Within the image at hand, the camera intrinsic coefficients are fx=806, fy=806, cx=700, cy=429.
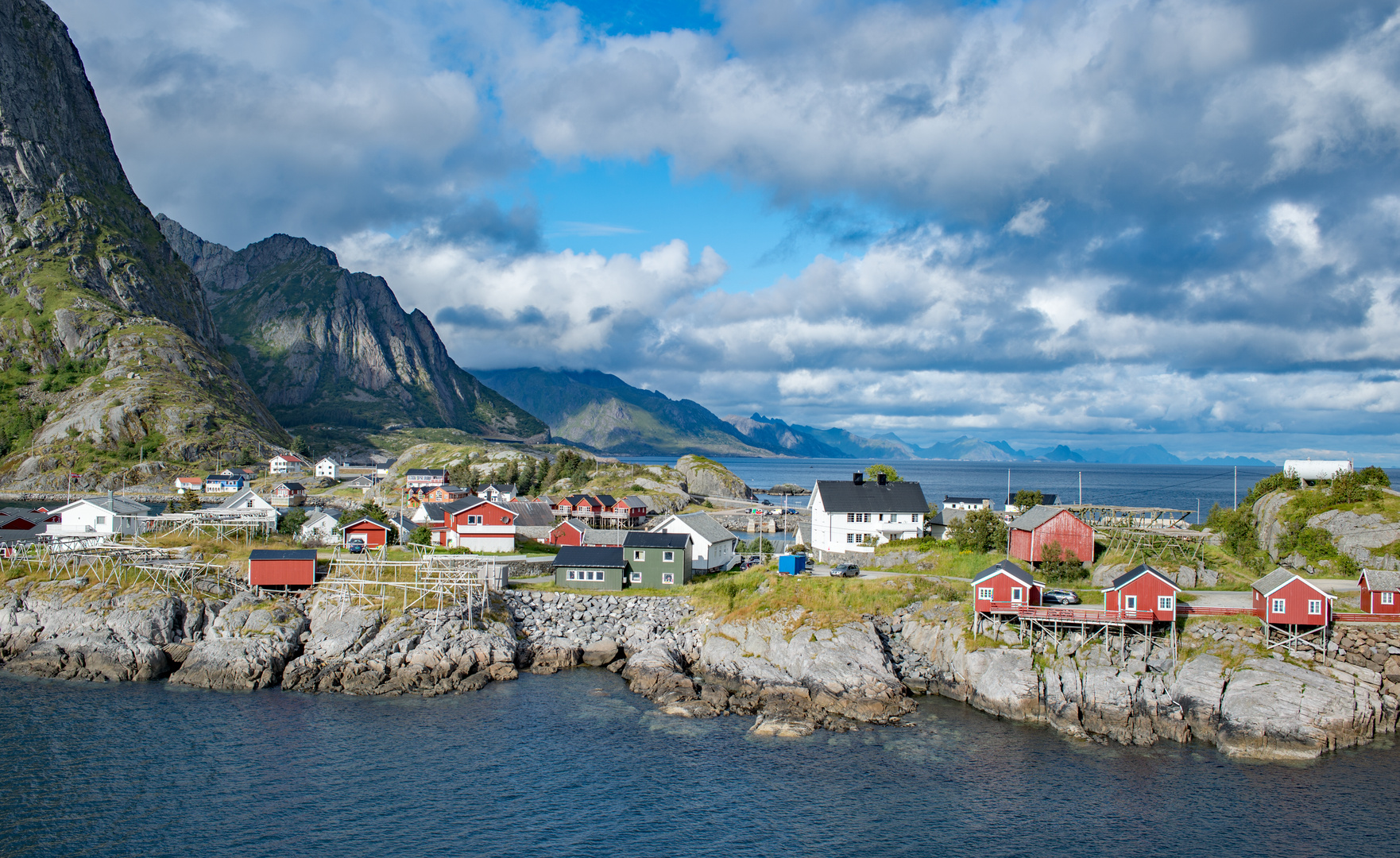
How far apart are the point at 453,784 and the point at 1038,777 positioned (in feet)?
85.1

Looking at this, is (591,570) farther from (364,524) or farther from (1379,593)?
(1379,593)

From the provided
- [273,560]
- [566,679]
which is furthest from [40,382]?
[566,679]

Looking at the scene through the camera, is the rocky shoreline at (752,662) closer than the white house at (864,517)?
Yes

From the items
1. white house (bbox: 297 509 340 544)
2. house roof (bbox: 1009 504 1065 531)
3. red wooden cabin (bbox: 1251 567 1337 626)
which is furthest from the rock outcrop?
red wooden cabin (bbox: 1251 567 1337 626)

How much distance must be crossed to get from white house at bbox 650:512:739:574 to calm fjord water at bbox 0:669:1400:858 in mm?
23320

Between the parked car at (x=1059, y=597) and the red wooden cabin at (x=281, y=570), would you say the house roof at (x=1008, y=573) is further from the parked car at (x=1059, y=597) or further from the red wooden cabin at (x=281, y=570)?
the red wooden cabin at (x=281, y=570)

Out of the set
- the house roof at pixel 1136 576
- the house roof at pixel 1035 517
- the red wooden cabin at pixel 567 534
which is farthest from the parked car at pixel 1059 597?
the red wooden cabin at pixel 567 534

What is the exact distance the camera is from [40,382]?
180 m

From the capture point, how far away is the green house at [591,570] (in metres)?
61.9

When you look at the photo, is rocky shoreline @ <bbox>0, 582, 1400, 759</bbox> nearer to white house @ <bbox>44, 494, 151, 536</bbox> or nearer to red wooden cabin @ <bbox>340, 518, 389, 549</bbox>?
red wooden cabin @ <bbox>340, 518, 389, 549</bbox>

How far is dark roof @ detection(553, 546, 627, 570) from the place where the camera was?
61.9 meters

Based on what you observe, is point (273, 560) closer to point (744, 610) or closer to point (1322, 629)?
point (744, 610)

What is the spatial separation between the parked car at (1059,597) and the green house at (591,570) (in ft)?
98.1

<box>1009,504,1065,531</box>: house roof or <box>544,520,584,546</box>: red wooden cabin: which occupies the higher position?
<box>1009,504,1065,531</box>: house roof
